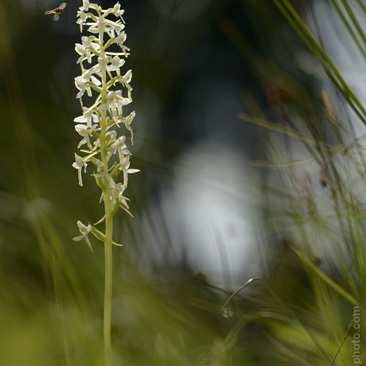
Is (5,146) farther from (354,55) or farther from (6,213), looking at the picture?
(354,55)

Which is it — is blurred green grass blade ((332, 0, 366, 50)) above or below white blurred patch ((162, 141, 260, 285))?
above

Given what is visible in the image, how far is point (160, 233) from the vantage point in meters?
0.81

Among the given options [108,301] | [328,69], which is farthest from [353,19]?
[108,301]

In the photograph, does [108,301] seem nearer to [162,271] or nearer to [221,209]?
[162,271]

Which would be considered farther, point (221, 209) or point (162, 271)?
point (221, 209)

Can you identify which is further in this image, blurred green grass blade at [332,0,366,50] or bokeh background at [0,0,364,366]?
bokeh background at [0,0,364,366]

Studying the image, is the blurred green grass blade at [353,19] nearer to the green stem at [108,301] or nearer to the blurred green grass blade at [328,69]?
the blurred green grass blade at [328,69]

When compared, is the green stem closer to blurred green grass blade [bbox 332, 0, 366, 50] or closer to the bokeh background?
the bokeh background

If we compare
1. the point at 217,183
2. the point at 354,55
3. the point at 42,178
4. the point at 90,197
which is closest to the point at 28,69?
the point at 42,178

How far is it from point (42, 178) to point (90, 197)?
2.11ft

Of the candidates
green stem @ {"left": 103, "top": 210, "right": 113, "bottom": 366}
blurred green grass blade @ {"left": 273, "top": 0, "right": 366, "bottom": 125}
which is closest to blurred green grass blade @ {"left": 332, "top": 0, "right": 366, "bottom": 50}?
blurred green grass blade @ {"left": 273, "top": 0, "right": 366, "bottom": 125}

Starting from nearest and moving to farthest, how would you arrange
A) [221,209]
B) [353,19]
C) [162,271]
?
[353,19]
[162,271]
[221,209]

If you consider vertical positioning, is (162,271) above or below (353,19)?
below

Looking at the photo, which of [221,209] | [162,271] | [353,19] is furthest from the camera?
[221,209]
